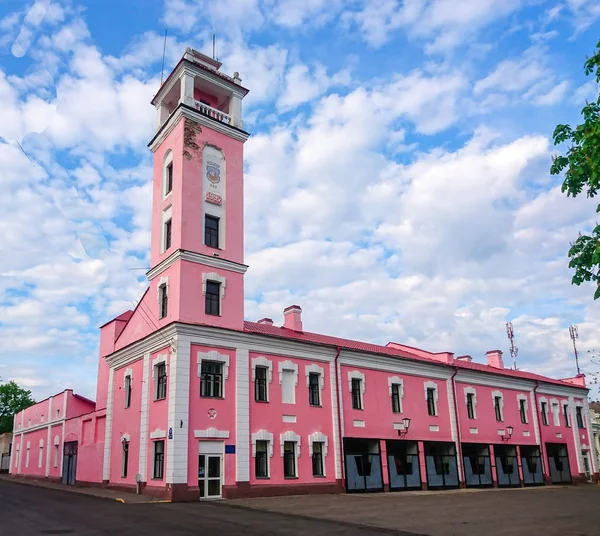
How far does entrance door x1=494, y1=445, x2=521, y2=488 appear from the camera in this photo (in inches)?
1480

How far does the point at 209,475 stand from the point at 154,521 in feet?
29.6

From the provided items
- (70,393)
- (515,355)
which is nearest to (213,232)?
(70,393)

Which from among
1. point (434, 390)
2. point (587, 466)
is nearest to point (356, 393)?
point (434, 390)

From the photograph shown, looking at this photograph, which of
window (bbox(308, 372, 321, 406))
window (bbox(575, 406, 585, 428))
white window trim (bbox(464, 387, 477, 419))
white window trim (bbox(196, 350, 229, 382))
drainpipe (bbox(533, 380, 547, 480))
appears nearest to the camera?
white window trim (bbox(196, 350, 229, 382))

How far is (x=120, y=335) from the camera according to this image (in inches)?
1286

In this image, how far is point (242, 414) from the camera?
86.2 ft

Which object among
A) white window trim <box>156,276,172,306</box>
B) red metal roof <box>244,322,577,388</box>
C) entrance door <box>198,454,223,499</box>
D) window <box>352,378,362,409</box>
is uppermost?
white window trim <box>156,276,172,306</box>

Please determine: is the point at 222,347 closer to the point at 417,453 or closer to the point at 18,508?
the point at 18,508

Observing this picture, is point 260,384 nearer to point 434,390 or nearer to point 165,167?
point 165,167

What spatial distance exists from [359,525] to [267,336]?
13.6 meters

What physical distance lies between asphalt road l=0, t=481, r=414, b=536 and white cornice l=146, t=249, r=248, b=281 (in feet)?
36.0

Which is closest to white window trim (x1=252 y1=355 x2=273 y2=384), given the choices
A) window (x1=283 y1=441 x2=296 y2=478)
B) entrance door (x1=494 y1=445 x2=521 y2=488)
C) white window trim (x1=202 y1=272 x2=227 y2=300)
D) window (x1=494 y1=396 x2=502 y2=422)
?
window (x1=283 y1=441 x2=296 y2=478)

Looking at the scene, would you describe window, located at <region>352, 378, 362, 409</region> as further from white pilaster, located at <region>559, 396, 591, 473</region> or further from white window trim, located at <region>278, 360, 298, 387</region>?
white pilaster, located at <region>559, 396, 591, 473</region>

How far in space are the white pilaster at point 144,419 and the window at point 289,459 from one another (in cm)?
642
